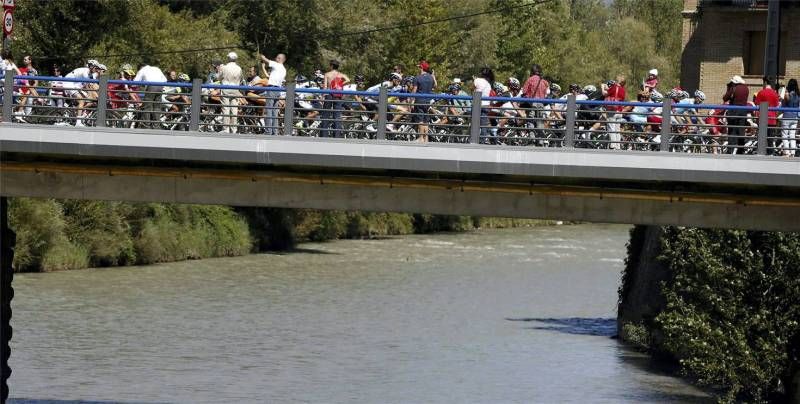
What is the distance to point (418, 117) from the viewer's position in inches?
949

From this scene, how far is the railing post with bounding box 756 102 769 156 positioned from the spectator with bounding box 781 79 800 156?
25cm

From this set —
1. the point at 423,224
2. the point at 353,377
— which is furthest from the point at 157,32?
the point at 353,377

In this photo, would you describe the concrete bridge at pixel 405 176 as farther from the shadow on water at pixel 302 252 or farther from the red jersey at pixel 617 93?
the shadow on water at pixel 302 252

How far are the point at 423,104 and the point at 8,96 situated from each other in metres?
6.60

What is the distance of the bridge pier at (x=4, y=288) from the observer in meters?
26.5

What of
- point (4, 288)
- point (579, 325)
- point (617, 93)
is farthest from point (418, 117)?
point (579, 325)

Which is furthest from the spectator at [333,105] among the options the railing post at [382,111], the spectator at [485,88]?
the spectator at [485,88]

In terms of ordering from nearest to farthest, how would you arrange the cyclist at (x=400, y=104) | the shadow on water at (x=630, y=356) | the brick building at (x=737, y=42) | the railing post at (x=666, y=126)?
the railing post at (x=666, y=126) → the cyclist at (x=400, y=104) → the shadow on water at (x=630, y=356) → the brick building at (x=737, y=42)

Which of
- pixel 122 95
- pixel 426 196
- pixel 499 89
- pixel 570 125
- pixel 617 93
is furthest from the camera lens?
pixel 122 95

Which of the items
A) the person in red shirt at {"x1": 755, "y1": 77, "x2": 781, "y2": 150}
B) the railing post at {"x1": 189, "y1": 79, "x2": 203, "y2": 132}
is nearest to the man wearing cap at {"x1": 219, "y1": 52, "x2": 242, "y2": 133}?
the railing post at {"x1": 189, "y1": 79, "x2": 203, "y2": 132}

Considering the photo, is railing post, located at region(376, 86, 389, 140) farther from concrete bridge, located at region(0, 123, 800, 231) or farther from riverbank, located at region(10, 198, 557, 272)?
riverbank, located at region(10, 198, 557, 272)

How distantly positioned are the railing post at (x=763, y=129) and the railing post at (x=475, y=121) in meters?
4.17

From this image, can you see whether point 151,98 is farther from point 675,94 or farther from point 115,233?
point 115,233

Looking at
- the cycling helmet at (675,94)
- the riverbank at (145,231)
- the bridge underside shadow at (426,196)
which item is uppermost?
the cycling helmet at (675,94)
